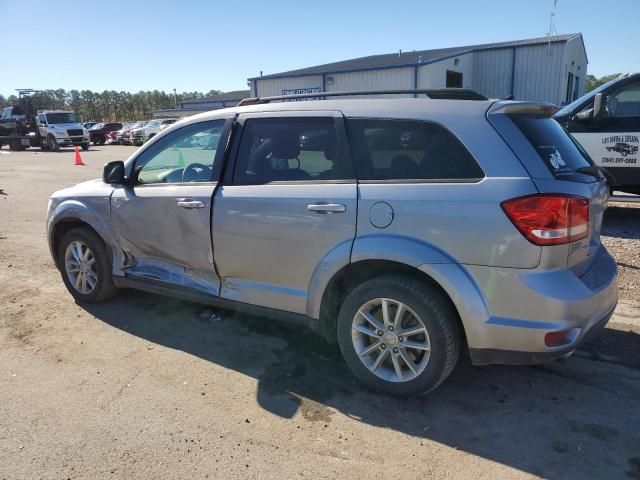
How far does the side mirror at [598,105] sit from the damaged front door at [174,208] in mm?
5849

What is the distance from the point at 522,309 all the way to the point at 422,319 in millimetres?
562

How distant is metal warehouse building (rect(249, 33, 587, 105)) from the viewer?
961 inches

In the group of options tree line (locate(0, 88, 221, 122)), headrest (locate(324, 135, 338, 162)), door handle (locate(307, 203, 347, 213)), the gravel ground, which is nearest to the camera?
door handle (locate(307, 203, 347, 213))

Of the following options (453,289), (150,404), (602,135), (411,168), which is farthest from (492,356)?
(602,135)

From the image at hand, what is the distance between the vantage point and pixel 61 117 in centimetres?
3278

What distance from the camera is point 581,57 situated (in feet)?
97.2

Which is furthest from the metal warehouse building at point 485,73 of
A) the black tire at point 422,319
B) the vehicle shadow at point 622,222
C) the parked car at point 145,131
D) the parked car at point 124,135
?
the black tire at point 422,319

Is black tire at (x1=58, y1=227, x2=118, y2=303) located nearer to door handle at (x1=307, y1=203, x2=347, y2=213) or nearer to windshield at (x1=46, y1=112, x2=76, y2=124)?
door handle at (x1=307, y1=203, x2=347, y2=213)

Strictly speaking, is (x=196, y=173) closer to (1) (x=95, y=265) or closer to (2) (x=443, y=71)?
(1) (x=95, y=265)

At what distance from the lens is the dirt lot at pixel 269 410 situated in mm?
2660

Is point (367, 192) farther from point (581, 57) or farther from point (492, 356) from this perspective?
point (581, 57)

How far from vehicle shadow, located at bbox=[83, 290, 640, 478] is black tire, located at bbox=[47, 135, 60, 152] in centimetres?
3247

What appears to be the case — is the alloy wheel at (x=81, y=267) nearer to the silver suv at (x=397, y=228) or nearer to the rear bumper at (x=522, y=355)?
the silver suv at (x=397, y=228)

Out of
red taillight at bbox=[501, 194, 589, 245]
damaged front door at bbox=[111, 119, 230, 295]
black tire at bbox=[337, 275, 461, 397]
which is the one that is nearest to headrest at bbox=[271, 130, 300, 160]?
damaged front door at bbox=[111, 119, 230, 295]
